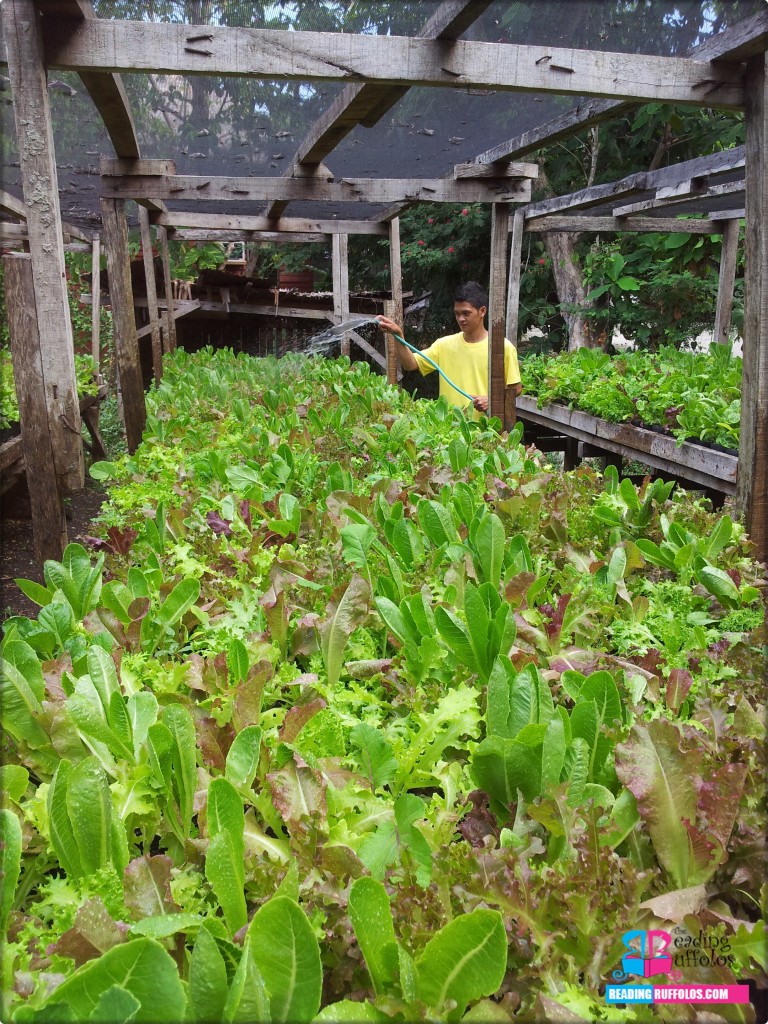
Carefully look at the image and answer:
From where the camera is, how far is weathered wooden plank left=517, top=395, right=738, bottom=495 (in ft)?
17.7

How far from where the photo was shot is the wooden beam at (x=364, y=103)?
333cm

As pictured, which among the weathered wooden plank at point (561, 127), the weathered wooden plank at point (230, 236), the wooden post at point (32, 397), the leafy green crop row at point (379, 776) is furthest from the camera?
the weathered wooden plank at point (230, 236)

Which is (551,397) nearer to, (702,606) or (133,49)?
(133,49)

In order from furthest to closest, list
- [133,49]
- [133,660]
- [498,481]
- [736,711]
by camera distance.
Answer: [133,49] < [498,481] < [133,660] < [736,711]

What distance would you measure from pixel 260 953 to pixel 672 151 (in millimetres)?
16469

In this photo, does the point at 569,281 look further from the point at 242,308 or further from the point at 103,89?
the point at 103,89

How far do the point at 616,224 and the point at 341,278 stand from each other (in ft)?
14.4

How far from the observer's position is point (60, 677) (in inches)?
61.9

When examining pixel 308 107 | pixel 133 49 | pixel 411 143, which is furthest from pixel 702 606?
pixel 411 143

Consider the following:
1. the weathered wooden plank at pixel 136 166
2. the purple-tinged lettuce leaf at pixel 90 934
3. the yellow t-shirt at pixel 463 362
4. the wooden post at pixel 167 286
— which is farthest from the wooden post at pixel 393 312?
the purple-tinged lettuce leaf at pixel 90 934

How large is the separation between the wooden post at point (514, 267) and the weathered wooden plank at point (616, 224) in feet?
0.83

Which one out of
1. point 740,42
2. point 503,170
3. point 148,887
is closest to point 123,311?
point 503,170

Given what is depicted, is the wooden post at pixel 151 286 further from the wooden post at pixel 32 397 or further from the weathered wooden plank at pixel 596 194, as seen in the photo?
the wooden post at pixel 32 397

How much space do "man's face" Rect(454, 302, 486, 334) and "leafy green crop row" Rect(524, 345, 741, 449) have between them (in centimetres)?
125
